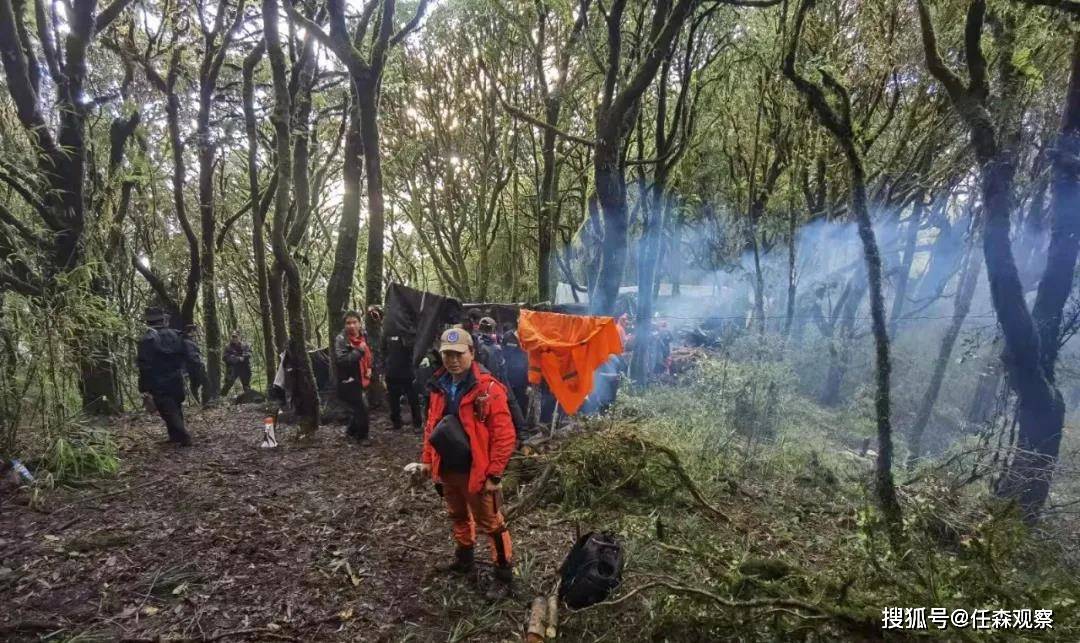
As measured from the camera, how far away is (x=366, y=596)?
4.16 metres

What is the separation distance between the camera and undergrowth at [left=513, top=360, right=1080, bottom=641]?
3438 millimetres

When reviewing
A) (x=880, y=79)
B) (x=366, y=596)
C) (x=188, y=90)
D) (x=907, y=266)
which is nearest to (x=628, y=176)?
(x=880, y=79)

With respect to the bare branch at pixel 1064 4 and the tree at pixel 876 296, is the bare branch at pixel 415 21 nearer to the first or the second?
the tree at pixel 876 296

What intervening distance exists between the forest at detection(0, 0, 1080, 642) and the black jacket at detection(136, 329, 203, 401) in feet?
0.33

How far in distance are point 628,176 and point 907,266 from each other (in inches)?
350

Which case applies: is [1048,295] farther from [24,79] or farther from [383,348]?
[24,79]

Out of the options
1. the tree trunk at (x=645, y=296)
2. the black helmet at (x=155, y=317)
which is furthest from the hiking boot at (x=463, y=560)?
the tree trunk at (x=645, y=296)

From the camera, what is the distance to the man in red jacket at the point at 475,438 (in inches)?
157

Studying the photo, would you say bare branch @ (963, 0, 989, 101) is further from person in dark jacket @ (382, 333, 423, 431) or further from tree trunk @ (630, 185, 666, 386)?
person in dark jacket @ (382, 333, 423, 431)

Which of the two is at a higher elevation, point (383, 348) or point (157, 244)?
point (157, 244)

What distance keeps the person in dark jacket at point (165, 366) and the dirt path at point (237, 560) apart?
668 mm

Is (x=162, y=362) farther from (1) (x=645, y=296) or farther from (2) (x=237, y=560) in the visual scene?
(1) (x=645, y=296)

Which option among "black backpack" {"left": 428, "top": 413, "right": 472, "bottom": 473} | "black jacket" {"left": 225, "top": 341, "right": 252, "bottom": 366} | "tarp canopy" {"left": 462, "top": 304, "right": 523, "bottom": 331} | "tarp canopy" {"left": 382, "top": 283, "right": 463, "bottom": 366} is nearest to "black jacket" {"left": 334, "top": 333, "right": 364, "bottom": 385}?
"tarp canopy" {"left": 382, "top": 283, "right": 463, "bottom": 366}

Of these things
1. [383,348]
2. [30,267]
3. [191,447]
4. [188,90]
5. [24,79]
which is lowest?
→ [191,447]
